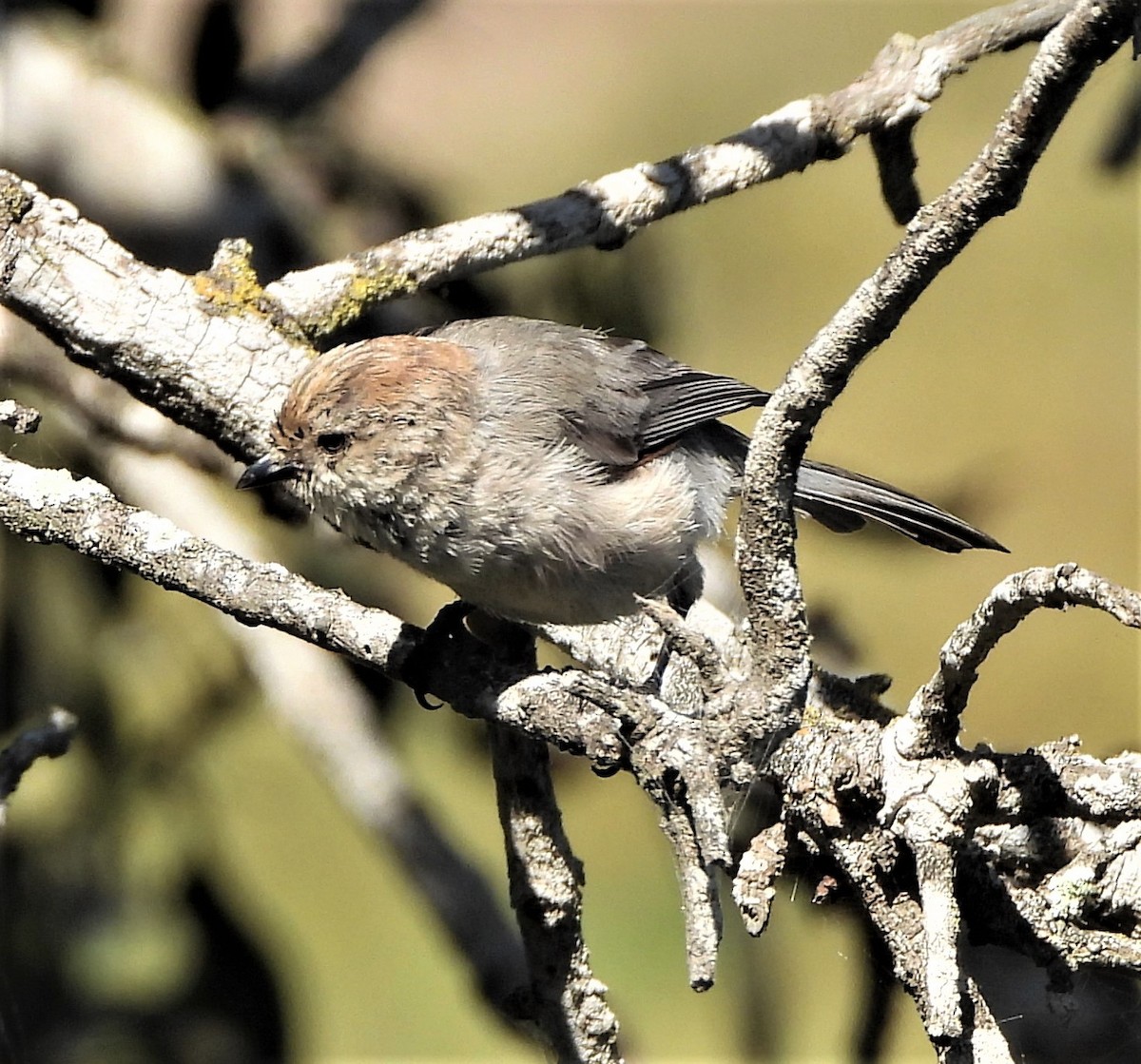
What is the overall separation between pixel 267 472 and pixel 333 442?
0.43 ft

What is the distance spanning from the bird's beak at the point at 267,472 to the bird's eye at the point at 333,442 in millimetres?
62

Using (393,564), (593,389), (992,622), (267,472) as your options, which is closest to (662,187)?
(593,389)

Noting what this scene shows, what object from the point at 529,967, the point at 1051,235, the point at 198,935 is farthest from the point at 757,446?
the point at 1051,235

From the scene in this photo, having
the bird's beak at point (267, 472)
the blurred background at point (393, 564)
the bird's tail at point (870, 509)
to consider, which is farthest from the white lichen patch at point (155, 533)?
the bird's tail at point (870, 509)

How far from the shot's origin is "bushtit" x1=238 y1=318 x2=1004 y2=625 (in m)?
2.48

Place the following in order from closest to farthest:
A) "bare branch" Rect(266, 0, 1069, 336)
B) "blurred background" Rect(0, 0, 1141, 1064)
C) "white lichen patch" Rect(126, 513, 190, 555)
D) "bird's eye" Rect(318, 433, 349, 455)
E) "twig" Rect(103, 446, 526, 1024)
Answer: "white lichen patch" Rect(126, 513, 190, 555) → "bird's eye" Rect(318, 433, 349, 455) → "bare branch" Rect(266, 0, 1069, 336) → "twig" Rect(103, 446, 526, 1024) → "blurred background" Rect(0, 0, 1141, 1064)

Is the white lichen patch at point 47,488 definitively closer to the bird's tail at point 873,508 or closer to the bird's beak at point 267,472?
the bird's beak at point 267,472

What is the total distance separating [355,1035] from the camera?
618 centimetres

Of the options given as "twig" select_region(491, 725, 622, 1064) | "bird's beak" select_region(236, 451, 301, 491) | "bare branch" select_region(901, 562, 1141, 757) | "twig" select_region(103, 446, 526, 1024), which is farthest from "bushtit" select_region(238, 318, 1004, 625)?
"bare branch" select_region(901, 562, 1141, 757)

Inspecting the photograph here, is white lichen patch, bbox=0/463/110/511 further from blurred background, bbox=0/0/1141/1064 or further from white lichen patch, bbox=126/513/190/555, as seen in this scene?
blurred background, bbox=0/0/1141/1064

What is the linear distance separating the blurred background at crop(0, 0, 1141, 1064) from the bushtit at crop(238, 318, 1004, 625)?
0.38m

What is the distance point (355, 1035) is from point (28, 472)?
473 cm

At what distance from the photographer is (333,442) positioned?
8.16 ft

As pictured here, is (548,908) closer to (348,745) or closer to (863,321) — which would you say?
(348,745)
